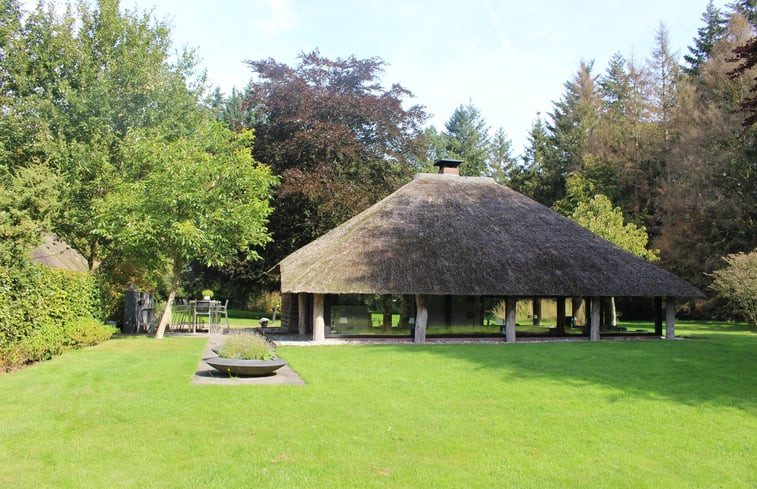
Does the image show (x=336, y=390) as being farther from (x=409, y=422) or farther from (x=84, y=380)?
(x=84, y=380)

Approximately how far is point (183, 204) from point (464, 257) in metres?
9.07

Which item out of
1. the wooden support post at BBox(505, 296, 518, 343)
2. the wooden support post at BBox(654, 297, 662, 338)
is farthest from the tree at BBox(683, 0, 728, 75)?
the wooden support post at BBox(505, 296, 518, 343)

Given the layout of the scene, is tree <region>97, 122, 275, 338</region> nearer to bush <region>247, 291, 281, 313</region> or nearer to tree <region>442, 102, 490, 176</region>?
bush <region>247, 291, 281, 313</region>

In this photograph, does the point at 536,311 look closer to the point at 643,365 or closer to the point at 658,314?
the point at 658,314

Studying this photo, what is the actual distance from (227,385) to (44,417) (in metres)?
3.13

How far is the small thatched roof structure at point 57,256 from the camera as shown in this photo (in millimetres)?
20030

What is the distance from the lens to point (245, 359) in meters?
11.8

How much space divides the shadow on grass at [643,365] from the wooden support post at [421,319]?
1.16m

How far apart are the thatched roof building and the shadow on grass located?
1.82 m

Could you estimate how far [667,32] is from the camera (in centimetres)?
4066

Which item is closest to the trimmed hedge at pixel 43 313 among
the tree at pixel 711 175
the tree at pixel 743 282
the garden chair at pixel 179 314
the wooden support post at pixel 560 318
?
the garden chair at pixel 179 314

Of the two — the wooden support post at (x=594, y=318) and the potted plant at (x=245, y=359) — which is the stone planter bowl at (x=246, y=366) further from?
the wooden support post at (x=594, y=318)

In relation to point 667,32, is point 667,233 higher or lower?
lower

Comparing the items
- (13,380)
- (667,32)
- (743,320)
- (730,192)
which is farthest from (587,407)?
(667,32)
